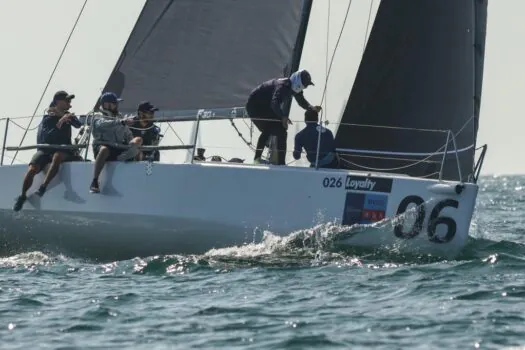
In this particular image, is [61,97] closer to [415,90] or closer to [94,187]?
[94,187]

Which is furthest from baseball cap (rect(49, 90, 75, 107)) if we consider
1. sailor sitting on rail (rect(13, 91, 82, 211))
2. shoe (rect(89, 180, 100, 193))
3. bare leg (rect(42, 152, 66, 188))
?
shoe (rect(89, 180, 100, 193))

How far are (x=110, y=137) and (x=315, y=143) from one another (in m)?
2.10

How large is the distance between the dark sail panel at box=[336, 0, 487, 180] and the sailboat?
0.01 m

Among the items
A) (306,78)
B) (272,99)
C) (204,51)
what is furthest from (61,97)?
(306,78)

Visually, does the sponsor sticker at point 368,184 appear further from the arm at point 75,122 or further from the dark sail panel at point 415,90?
the arm at point 75,122

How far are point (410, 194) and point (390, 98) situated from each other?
6.24ft

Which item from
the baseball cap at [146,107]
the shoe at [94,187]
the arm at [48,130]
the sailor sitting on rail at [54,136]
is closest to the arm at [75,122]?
the sailor sitting on rail at [54,136]

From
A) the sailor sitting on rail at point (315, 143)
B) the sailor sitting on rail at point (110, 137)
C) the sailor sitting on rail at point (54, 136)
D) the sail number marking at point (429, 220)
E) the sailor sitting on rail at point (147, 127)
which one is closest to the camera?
the sail number marking at point (429, 220)

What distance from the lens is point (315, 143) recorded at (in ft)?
40.8

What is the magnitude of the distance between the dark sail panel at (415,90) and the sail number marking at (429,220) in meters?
1.40

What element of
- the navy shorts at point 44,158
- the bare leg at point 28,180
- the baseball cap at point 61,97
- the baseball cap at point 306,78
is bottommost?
the bare leg at point 28,180

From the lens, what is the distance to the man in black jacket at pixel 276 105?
12406 mm

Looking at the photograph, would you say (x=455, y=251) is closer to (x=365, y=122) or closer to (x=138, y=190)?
(x=365, y=122)

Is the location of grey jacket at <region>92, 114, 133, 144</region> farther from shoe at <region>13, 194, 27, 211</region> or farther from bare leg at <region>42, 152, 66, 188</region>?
shoe at <region>13, 194, 27, 211</region>
